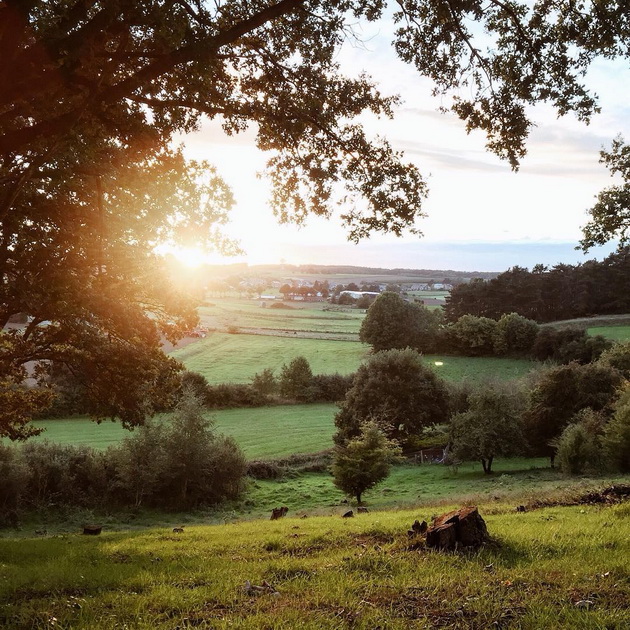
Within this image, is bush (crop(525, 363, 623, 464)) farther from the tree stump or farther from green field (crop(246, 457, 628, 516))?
the tree stump

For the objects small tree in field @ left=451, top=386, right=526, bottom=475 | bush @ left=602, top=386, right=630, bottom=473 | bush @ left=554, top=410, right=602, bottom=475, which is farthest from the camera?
small tree in field @ left=451, top=386, right=526, bottom=475

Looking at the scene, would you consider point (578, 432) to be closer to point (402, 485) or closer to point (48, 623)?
point (402, 485)

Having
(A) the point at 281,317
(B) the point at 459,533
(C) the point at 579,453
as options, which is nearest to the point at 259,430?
Result: (C) the point at 579,453

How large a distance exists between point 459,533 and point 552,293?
9930 centimetres

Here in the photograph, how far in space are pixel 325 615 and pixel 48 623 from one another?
327 centimetres

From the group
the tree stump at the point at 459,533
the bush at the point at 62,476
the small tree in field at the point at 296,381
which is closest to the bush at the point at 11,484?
the bush at the point at 62,476

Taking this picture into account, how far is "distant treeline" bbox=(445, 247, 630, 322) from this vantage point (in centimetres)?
9456

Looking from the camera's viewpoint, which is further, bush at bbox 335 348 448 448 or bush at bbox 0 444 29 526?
bush at bbox 335 348 448 448

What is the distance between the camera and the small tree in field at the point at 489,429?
3675cm

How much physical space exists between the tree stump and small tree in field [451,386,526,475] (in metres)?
29.6

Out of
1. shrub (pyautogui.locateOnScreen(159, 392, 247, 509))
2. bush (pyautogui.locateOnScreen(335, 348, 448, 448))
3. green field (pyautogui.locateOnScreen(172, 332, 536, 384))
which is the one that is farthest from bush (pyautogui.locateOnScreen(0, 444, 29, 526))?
green field (pyautogui.locateOnScreen(172, 332, 536, 384))

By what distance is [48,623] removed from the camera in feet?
19.1

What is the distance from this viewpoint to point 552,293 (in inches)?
3821

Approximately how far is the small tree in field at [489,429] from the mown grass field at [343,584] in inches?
1081
